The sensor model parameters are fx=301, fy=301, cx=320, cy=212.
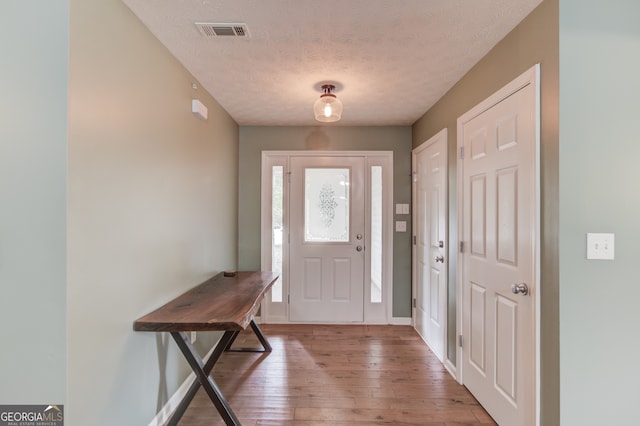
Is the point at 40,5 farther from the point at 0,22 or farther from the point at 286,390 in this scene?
the point at 286,390

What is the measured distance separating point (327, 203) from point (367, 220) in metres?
0.52

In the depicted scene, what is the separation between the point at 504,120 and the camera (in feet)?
5.90

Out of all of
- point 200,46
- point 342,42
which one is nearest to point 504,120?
point 342,42

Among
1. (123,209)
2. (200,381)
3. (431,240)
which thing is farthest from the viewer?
(431,240)

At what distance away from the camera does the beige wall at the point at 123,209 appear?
124cm

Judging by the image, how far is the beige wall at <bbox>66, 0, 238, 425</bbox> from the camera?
4.07 ft

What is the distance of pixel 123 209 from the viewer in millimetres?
1514

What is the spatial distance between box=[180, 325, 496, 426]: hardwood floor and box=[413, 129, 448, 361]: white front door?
267mm
